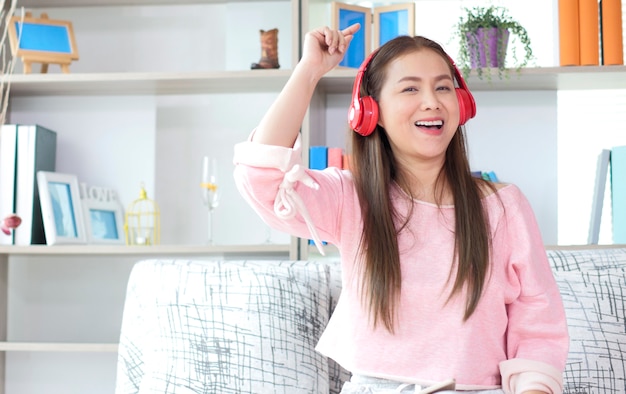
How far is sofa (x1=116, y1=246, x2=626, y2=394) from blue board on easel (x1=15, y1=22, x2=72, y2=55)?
1.06 metres

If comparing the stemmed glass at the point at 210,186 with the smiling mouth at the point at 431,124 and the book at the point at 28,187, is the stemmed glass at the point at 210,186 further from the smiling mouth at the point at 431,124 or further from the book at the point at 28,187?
the smiling mouth at the point at 431,124

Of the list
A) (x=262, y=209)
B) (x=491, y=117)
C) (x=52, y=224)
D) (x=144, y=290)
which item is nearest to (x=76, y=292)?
(x=52, y=224)

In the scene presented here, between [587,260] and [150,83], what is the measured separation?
4.74ft

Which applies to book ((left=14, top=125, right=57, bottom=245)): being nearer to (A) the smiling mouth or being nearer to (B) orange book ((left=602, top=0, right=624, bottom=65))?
(A) the smiling mouth

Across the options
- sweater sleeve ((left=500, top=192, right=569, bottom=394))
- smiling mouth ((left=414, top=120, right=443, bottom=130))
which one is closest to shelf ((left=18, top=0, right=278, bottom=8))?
smiling mouth ((left=414, top=120, right=443, bottom=130))

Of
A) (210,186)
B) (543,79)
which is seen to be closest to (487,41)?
(543,79)

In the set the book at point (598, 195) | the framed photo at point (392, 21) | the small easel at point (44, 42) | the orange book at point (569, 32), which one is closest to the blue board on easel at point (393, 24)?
the framed photo at point (392, 21)

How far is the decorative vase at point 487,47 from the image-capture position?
8.18ft

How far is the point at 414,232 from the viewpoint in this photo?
150 centimetres

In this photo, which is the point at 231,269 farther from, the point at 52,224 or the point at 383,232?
the point at 52,224

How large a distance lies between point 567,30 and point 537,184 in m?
0.52

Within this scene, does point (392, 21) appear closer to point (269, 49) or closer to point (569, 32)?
point (269, 49)

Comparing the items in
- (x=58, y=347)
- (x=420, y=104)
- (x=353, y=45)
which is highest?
(x=353, y=45)

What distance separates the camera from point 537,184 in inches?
108
